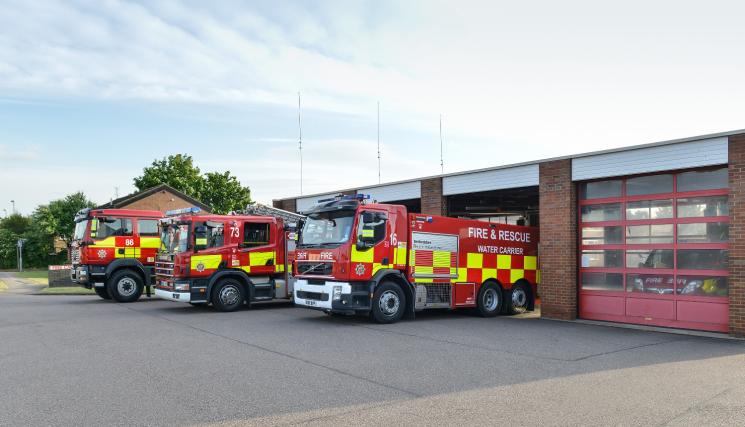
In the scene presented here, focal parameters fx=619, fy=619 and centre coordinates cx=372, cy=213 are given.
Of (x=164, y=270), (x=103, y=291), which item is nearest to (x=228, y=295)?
(x=164, y=270)

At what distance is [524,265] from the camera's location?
16.4m

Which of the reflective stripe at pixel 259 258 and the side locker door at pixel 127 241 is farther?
the side locker door at pixel 127 241

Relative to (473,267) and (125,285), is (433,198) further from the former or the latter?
(125,285)

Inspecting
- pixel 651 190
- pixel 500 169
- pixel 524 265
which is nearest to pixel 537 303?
pixel 524 265

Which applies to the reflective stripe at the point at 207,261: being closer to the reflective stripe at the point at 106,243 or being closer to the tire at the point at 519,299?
the reflective stripe at the point at 106,243

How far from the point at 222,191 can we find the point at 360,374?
5730 centimetres

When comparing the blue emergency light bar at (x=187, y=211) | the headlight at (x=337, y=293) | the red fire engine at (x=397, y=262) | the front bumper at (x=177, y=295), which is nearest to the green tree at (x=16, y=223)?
the blue emergency light bar at (x=187, y=211)

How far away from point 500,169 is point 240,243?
6.99 meters

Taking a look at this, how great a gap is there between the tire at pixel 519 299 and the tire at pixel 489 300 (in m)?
0.26

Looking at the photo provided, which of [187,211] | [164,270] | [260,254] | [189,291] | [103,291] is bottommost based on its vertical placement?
[103,291]

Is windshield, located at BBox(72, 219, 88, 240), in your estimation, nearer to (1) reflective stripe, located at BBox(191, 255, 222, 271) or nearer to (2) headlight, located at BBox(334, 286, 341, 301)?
(1) reflective stripe, located at BBox(191, 255, 222, 271)

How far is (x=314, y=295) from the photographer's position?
44.2 ft

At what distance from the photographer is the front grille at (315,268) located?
13.1 meters

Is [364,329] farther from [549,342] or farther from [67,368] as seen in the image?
[67,368]
